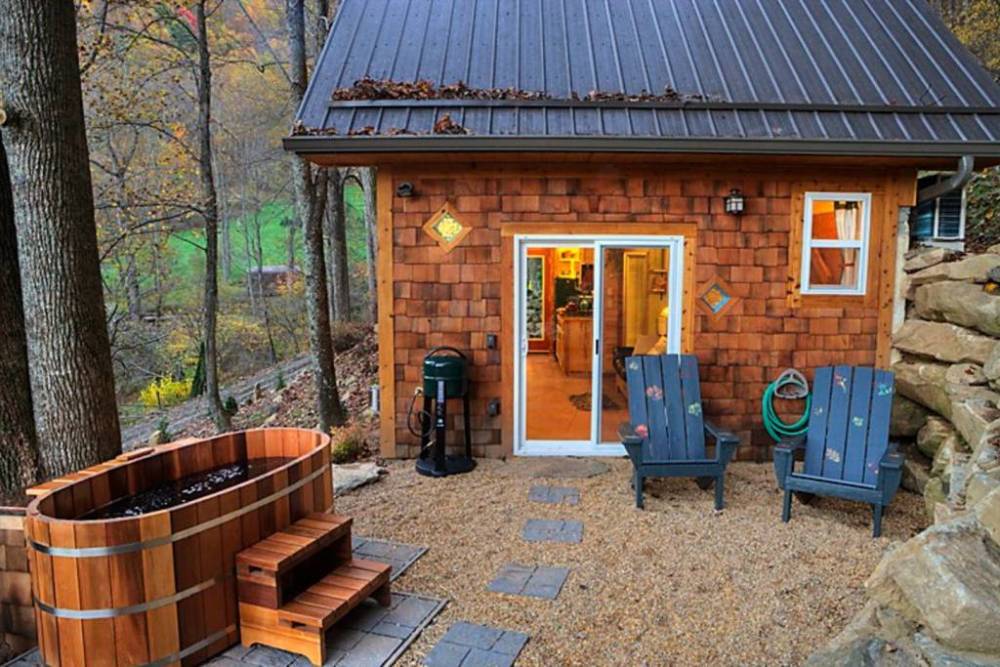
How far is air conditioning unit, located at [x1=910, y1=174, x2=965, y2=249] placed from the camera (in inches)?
214

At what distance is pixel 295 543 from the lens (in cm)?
283

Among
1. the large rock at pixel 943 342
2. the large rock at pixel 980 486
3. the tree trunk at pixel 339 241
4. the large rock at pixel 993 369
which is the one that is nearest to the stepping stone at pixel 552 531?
the large rock at pixel 980 486

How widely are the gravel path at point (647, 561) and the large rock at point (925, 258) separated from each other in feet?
6.47

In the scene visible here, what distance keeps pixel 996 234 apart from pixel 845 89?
3.48 m

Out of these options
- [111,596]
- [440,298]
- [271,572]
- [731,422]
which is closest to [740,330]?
[731,422]

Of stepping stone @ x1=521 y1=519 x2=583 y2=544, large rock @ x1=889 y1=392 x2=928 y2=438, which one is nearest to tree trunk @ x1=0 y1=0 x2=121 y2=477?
stepping stone @ x1=521 y1=519 x2=583 y2=544

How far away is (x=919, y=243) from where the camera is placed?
554 cm

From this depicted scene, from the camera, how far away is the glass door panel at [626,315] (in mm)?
5410

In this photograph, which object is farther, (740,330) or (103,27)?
(103,27)

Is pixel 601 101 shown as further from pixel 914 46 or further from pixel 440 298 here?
pixel 914 46

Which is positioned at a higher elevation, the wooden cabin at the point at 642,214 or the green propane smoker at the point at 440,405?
the wooden cabin at the point at 642,214

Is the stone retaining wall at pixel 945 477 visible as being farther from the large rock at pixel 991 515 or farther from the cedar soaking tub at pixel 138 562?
the cedar soaking tub at pixel 138 562

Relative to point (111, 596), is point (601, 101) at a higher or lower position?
higher

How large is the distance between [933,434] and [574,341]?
2.99 metres
